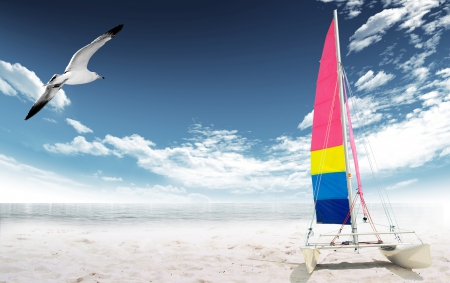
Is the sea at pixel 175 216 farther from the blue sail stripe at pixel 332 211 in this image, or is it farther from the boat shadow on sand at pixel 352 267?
the boat shadow on sand at pixel 352 267

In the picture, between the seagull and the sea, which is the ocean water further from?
the seagull

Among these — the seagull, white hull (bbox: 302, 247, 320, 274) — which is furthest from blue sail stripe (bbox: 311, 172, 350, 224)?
the seagull

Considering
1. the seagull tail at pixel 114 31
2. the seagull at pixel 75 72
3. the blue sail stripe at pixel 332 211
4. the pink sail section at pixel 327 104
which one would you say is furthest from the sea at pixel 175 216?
the seagull at pixel 75 72

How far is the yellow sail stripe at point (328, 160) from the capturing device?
887cm

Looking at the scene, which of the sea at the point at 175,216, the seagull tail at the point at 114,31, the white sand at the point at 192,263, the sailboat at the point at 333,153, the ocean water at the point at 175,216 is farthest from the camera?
the ocean water at the point at 175,216

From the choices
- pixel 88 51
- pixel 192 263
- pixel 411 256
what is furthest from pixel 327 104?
pixel 88 51

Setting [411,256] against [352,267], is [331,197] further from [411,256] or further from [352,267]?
[411,256]

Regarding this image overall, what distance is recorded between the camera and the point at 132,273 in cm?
738

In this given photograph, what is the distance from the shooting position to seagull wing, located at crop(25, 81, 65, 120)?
944cm

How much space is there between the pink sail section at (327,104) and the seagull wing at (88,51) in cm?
748

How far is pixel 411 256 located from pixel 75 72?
1173 cm

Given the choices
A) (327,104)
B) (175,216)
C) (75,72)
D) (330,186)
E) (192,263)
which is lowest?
(192,263)

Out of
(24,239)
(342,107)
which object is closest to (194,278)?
(342,107)

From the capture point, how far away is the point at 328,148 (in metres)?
9.27
